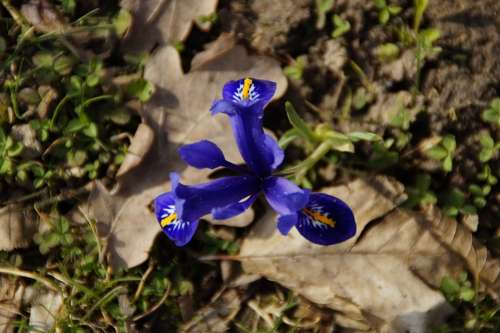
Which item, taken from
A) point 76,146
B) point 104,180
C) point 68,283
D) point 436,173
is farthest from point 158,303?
point 436,173

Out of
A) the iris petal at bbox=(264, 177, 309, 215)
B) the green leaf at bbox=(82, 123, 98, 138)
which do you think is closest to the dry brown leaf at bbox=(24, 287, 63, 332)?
the green leaf at bbox=(82, 123, 98, 138)

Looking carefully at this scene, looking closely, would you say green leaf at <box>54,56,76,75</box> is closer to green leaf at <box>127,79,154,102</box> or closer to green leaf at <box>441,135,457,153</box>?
green leaf at <box>127,79,154,102</box>

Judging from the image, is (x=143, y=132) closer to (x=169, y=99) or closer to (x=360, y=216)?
(x=169, y=99)

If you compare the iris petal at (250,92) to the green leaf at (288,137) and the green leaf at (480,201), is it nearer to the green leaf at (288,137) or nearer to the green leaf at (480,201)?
the green leaf at (288,137)

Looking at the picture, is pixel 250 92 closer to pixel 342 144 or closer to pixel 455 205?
pixel 342 144

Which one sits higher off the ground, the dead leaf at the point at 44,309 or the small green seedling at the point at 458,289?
the small green seedling at the point at 458,289

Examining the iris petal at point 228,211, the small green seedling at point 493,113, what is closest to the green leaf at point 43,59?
the iris petal at point 228,211
